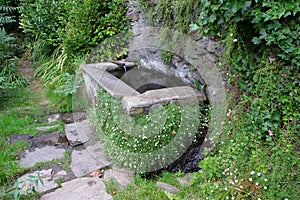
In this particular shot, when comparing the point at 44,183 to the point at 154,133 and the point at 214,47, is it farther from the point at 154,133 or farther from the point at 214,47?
the point at 214,47

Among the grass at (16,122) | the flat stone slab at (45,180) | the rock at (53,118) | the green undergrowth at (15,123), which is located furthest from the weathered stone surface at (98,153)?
the rock at (53,118)

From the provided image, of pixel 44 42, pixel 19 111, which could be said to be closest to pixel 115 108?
pixel 19 111

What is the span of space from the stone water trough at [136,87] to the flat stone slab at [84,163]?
543mm

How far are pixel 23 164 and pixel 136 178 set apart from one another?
1.05 m

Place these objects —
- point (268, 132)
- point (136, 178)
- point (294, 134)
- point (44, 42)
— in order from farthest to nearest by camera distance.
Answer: point (44, 42), point (136, 178), point (268, 132), point (294, 134)

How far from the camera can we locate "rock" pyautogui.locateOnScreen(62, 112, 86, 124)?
310cm

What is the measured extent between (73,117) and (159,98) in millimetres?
1506

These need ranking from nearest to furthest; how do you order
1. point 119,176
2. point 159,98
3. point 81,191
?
point 81,191 < point 119,176 < point 159,98

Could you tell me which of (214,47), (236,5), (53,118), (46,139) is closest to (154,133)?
(214,47)

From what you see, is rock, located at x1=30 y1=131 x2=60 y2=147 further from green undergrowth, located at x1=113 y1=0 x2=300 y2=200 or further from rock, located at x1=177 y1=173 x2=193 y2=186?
rock, located at x1=177 y1=173 x2=193 y2=186

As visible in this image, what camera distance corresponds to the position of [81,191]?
1883 mm

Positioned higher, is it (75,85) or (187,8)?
(187,8)

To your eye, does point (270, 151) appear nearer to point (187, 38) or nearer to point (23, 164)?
point (187, 38)

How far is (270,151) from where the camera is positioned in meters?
1.61
